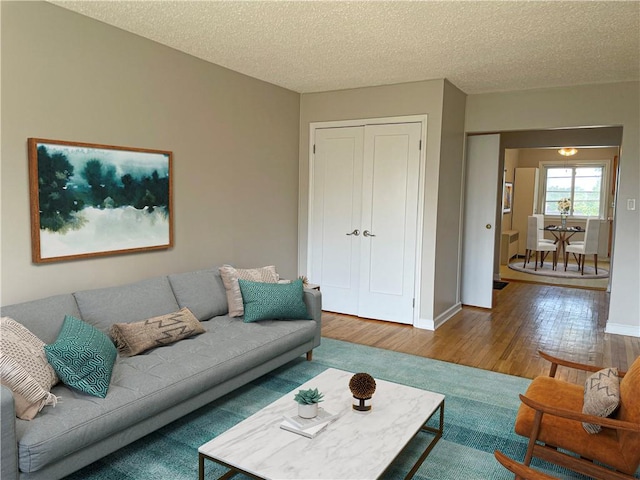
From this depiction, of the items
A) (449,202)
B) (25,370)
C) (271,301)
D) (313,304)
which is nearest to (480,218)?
(449,202)

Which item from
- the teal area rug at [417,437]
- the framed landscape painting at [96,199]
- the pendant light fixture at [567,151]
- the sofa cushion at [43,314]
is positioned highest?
the pendant light fixture at [567,151]

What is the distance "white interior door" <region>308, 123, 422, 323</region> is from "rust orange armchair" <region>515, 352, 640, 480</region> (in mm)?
2743

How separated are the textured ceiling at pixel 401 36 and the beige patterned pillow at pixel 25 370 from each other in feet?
6.54

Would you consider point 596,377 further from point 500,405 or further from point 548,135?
point 548,135

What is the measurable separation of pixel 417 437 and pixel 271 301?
1.40m

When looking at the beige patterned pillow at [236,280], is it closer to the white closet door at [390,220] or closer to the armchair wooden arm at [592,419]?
the white closet door at [390,220]

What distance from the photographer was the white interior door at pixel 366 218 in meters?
4.97

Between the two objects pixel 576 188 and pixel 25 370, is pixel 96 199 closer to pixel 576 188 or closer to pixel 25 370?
pixel 25 370

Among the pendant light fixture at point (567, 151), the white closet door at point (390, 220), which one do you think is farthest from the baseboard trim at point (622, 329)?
the pendant light fixture at point (567, 151)

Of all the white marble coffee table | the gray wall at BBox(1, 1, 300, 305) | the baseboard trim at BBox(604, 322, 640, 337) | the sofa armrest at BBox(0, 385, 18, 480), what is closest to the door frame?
the gray wall at BBox(1, 1, 300, 305)

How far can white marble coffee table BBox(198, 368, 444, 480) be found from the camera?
74.7 inches

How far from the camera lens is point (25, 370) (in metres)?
2.13

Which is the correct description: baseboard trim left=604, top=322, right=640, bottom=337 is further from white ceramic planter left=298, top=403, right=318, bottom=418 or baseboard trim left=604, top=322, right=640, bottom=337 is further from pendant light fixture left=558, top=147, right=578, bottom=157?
pendant light fixture left=558, top=147, right=578, bottom=157

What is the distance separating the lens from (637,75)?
174 inches
